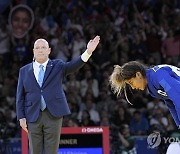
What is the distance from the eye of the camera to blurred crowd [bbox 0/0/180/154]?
12094mm

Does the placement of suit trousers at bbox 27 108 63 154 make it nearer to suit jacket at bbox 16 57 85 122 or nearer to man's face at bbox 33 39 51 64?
suit jacket at bbox 16 57 85 122

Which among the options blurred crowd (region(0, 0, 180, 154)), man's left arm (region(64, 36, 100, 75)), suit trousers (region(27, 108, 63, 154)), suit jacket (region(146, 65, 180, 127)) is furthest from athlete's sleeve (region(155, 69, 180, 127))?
blurred crowd (region(0, 0, 180, 154))

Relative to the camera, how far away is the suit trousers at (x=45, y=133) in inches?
281

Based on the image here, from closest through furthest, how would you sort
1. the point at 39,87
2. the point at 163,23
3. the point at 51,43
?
the point at 39,87 < the point at 51,43 < the point at 163,23

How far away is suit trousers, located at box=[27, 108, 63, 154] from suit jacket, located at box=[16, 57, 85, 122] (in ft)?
0.22

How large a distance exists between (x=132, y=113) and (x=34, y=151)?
508 cm

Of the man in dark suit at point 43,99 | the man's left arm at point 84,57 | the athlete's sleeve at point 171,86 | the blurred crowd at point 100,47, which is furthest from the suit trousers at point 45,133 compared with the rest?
the blurred crowd at point 100,47

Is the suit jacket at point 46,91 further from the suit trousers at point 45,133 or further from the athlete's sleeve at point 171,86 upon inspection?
the athlete's sleeve at point 171,86

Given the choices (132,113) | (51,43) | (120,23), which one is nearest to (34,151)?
(132,113)

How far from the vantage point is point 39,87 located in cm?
720

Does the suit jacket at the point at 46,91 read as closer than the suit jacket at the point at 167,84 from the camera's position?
No

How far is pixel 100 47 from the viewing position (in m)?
13.7

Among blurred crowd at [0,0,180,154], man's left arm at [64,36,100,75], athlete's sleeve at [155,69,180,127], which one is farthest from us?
blurred crowd at [0,0,180,154]

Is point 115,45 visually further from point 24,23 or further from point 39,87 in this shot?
point 39,87
